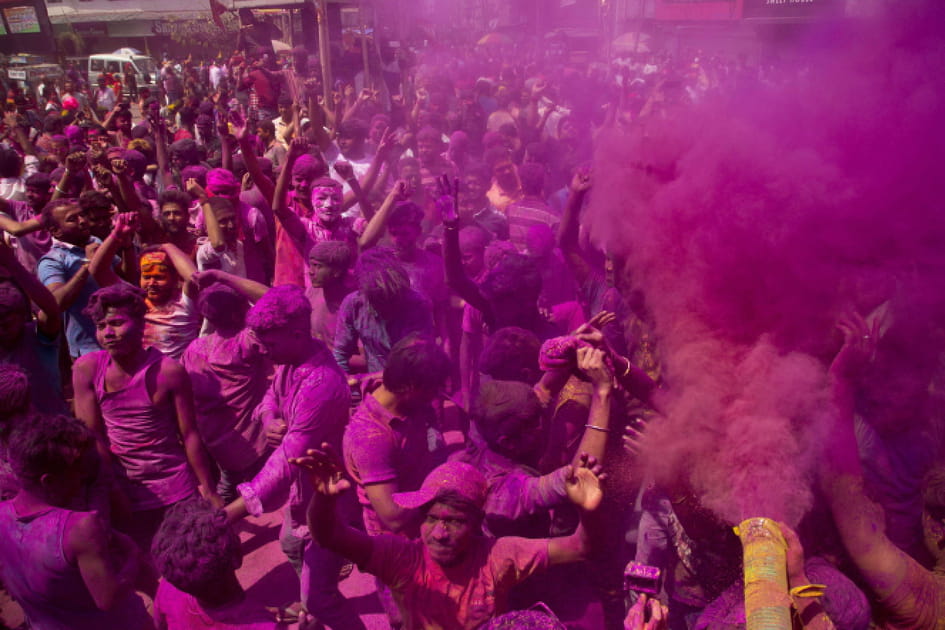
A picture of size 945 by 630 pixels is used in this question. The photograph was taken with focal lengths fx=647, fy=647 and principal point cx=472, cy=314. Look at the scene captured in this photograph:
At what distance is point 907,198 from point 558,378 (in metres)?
1.70

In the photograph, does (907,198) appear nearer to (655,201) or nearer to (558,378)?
(655,201)

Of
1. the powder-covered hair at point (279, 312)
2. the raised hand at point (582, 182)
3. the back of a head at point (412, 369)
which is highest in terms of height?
the raised hand at point (582, 182)

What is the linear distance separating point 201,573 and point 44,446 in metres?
0.94

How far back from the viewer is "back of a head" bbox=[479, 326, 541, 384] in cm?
360

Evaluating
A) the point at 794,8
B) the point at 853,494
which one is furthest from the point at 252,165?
the point at 794,8

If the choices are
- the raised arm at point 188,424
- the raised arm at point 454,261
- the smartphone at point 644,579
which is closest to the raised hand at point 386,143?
the raised arm at point 454,261

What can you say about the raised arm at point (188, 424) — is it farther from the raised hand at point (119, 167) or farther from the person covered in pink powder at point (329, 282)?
the raised hand at point (119, 167)

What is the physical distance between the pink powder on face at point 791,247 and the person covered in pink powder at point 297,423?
1.67m

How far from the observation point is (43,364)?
4.02m

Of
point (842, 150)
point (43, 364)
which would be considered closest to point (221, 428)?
point (43, 364)

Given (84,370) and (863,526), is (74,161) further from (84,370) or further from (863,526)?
(863,526)

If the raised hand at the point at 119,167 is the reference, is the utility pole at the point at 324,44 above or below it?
above

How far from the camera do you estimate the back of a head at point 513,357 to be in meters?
3.60

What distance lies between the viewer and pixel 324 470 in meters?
2.37
